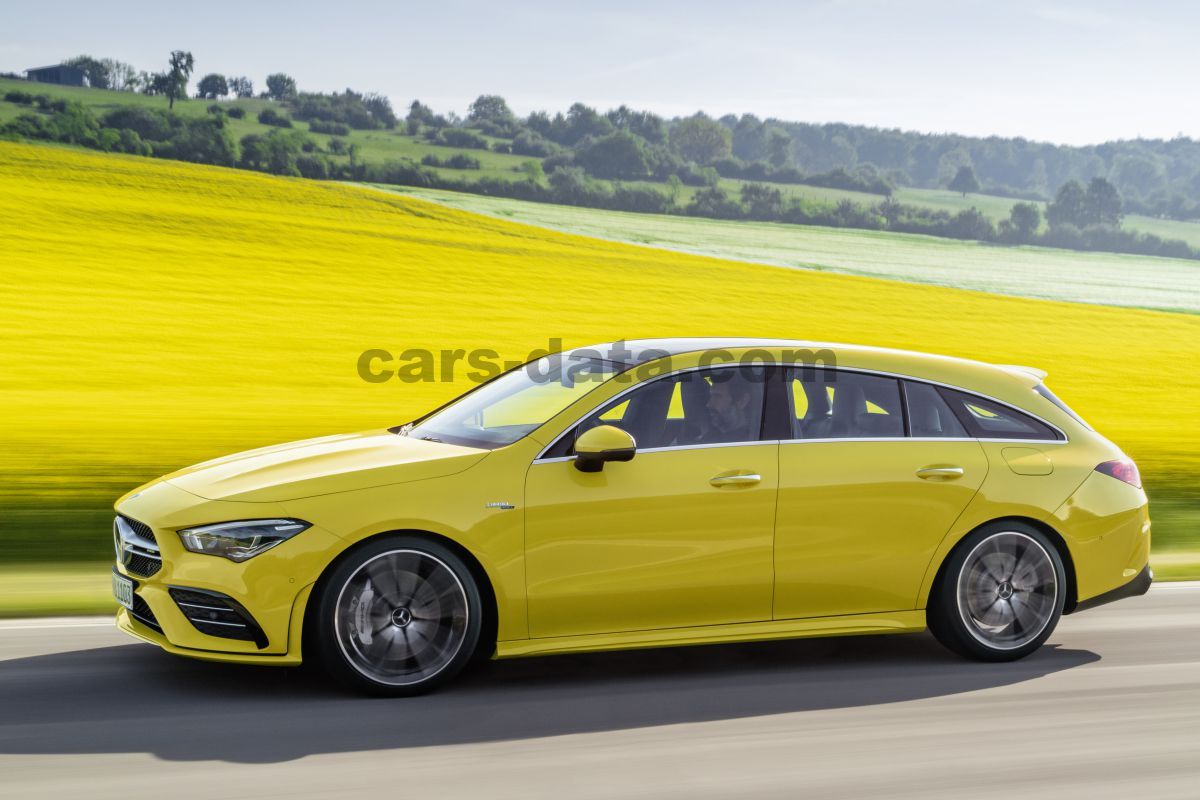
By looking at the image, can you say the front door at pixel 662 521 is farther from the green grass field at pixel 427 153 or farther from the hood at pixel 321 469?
the green grass field at pixel 427 153

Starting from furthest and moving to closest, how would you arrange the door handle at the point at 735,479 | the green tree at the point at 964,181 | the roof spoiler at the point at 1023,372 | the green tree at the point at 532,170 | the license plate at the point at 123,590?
the green tree at the point at 964,181, the green tree at the point at 532,170, the roof spoiler at the point at 1023,372, the door handle at the point at 735,479, the license plate at the point at 123,590

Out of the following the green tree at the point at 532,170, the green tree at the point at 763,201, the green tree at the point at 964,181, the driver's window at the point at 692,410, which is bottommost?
the driver's window at the point at 692,410

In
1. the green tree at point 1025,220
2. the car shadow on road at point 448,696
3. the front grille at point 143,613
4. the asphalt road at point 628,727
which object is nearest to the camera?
the asphalt road at point 628,727

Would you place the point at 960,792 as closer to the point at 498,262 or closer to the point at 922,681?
the point at 922,681

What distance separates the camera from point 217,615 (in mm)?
5289

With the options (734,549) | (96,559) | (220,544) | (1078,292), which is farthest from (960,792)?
(1078,292)

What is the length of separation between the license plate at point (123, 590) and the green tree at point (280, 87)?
5425cm

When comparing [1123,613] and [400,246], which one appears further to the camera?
[400,246]

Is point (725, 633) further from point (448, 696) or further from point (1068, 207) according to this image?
point (1068, 207)

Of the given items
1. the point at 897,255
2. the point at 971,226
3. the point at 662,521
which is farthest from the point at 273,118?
the point at 662,521

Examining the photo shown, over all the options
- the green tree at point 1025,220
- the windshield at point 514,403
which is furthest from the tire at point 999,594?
the green tree at point 1025,220

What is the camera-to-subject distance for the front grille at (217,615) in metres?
5.26

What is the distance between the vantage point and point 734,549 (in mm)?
5812

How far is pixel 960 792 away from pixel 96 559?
6659 mm
